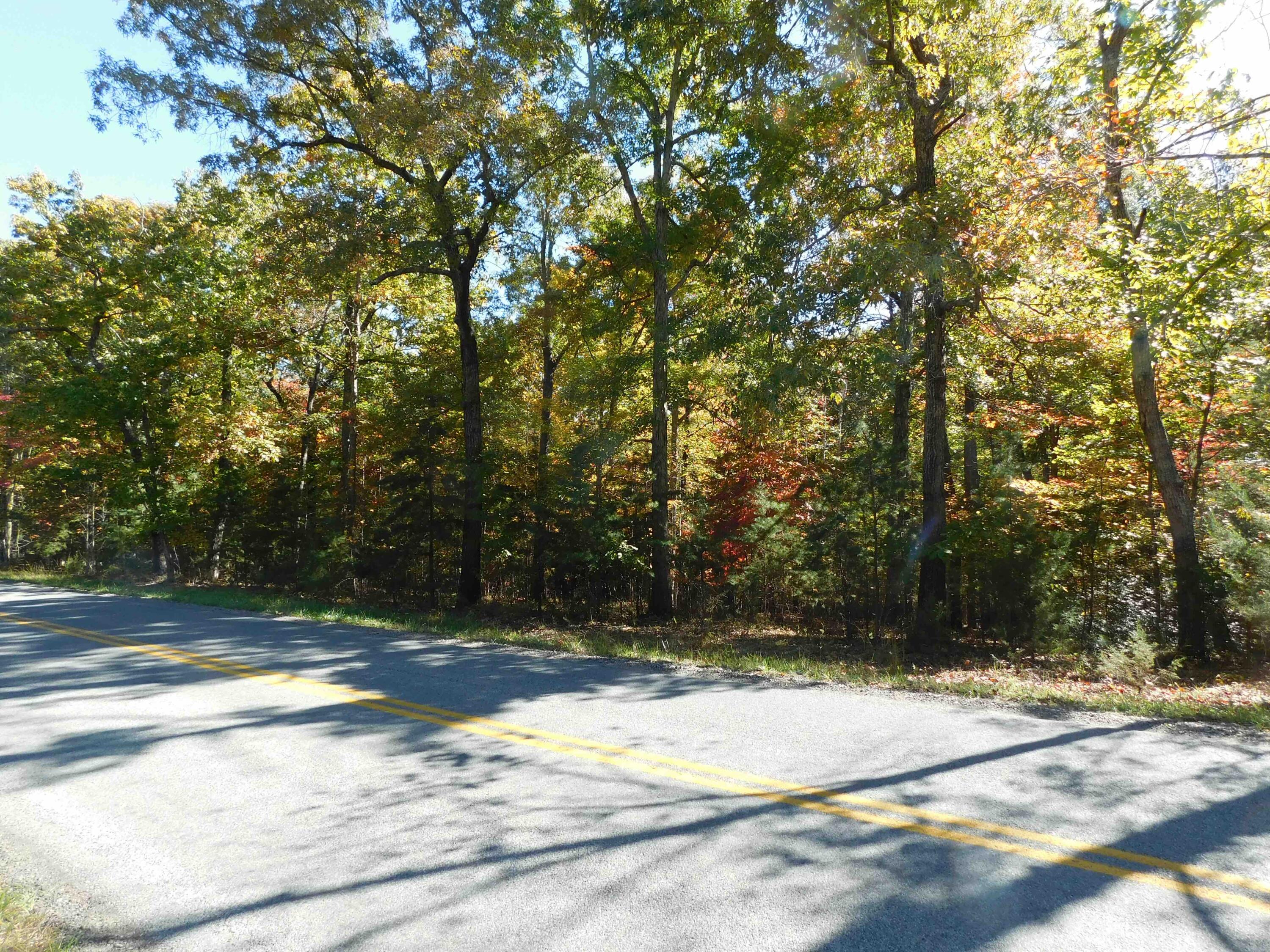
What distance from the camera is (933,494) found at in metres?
13.0

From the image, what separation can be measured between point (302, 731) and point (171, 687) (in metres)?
2.62

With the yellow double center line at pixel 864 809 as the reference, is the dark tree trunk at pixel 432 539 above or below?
above

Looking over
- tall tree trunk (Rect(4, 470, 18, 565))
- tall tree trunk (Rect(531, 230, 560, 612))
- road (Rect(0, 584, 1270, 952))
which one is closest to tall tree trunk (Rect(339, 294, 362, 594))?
tall tree trunk (Rect(531, 230, 560, 612))

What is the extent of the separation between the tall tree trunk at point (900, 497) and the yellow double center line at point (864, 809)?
8891 millimetres

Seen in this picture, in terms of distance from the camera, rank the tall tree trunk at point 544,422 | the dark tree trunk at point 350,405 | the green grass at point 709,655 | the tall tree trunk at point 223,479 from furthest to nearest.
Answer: the tall tree trunk at point 223,479 → the dark tree trunk at point 350,405 → the tall tree trunk at point 544,422 → the green grass at point 709,655

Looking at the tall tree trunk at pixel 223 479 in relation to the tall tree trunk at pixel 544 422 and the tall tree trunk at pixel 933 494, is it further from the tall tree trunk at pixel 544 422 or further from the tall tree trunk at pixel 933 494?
the tall tree trunk at pixel 933 494

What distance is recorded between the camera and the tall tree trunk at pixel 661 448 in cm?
1598

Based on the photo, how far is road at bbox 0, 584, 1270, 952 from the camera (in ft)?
11.1

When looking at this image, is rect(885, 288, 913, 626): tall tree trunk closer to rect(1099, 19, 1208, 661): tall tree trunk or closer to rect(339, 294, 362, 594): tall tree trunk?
rect(1099, 19, 1208, 661): tall tree trunk

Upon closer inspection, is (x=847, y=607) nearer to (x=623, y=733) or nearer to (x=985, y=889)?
(x=623, y=733)

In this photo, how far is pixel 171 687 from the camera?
26.2 ft

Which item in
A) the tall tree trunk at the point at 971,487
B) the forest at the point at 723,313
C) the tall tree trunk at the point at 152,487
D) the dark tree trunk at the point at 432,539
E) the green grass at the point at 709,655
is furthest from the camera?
the tall tree trunk at the point at 152,487

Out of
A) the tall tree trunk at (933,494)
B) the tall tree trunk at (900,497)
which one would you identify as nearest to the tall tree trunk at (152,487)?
the tall tree trunk at (900,497)

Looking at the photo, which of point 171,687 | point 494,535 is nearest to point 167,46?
point 494,535
